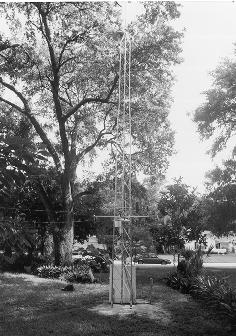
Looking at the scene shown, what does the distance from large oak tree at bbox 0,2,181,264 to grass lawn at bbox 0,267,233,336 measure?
6889mm

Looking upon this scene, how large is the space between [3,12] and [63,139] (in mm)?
6747

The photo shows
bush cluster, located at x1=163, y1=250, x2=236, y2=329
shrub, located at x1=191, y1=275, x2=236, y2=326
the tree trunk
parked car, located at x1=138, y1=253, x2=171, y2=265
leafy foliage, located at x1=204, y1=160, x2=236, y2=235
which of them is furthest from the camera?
parked car, located at x1=138, y1=253, x2=171, y2=265

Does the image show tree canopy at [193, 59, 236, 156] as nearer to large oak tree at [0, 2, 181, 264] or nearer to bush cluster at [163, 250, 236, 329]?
large oak tree at [0, 2, 181, 264]

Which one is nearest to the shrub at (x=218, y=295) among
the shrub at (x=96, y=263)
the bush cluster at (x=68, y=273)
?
the bush cluster at (x=68, y=273)

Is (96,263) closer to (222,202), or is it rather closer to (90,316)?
(222,202)

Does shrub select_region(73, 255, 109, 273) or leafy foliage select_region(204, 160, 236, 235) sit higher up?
leafy foliage select_region(204, 160, 236, 235)

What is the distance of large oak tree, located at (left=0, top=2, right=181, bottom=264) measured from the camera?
1878 centimetres

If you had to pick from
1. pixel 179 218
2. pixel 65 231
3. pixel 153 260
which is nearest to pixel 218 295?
pixel 179 218

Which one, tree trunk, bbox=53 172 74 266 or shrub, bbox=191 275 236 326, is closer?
shrub, bbox=191 275 236 326

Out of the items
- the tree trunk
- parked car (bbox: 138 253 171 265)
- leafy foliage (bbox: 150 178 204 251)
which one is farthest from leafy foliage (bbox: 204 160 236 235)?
parked car (bbox: 138 253 171 265)

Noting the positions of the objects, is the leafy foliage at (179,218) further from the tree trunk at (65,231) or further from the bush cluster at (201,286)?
the tree trunk at (65,231)

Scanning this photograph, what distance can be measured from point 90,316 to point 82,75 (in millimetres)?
14620

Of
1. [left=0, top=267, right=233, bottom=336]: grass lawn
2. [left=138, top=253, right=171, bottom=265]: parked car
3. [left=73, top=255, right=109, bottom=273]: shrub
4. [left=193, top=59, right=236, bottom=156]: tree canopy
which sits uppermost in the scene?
[left=193, top=59, right=236, bottom=156]: tree canopy

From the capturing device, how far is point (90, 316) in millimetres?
9570
